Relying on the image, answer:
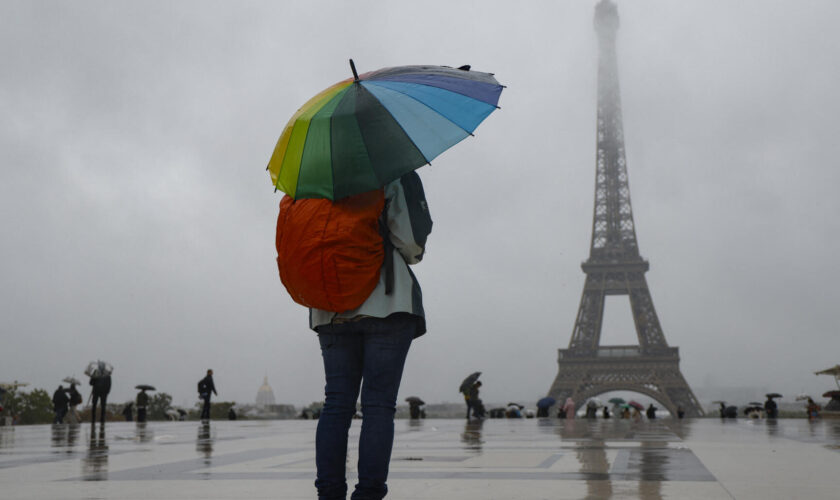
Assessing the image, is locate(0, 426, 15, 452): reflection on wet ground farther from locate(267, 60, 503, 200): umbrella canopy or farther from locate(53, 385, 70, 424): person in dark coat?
locate(53, 385, 70, 424): person in dark coat

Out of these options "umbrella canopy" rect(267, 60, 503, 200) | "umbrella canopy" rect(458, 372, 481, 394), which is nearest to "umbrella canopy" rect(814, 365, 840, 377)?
"umbrella canopy" rect(458, 372, 481, 394)

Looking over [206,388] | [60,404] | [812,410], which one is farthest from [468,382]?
[60,404]

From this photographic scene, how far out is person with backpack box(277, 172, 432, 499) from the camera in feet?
11.1

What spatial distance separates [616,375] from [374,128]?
2293 inches

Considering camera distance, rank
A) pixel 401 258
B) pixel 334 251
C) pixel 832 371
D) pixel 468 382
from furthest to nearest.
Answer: pixel 832 371, pixel 468 382, pixel 401 258, pixel 334 251

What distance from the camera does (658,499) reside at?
396 cm

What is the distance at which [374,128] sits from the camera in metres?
3.65

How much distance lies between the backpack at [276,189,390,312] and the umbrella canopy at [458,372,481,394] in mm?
22277

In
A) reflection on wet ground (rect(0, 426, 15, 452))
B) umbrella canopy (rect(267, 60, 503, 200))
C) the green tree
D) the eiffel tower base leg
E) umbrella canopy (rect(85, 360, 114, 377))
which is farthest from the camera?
the eiffel tower base leg

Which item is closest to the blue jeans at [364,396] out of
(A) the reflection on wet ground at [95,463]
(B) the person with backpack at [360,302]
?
(B) the person with backpack at [360,302]

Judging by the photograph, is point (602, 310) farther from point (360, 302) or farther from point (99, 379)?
point (360, 302)

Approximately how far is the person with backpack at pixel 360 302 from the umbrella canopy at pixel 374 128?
11cm

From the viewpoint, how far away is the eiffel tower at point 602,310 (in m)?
58.7

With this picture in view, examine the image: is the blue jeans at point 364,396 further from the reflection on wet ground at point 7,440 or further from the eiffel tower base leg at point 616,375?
the eiffel tower base leg at point 616,375
